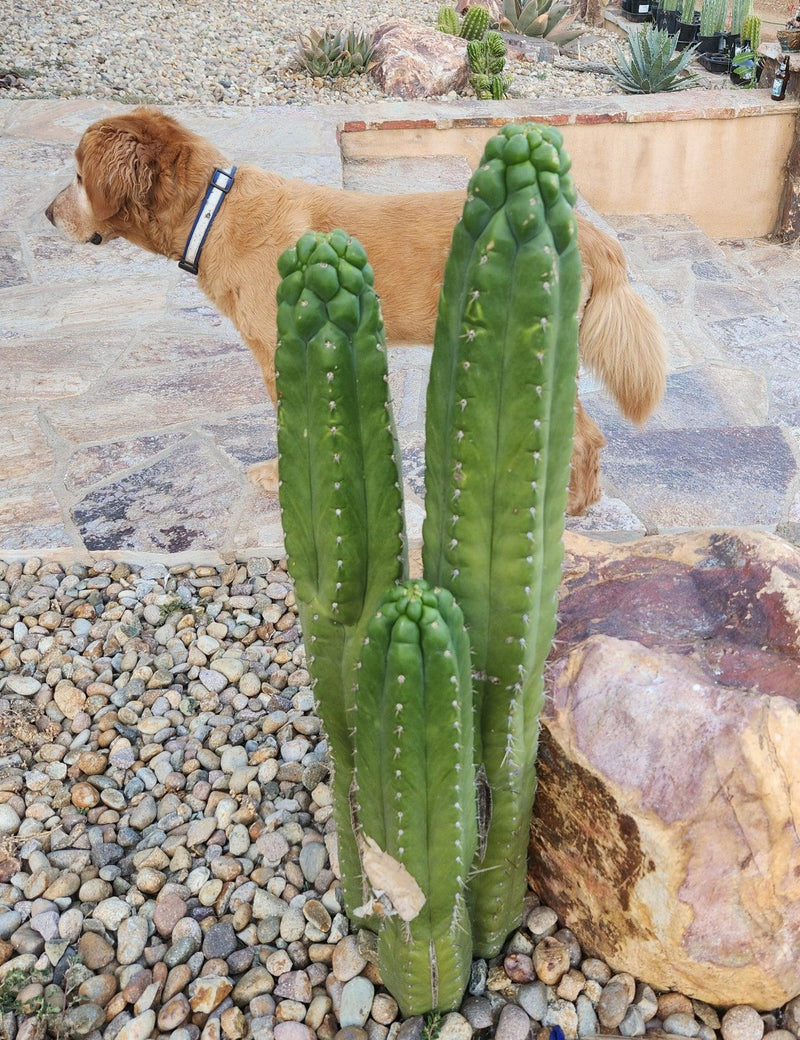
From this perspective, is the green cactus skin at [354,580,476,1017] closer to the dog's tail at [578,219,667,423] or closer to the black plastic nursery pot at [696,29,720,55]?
the dog's tail at [578,219,667,423]

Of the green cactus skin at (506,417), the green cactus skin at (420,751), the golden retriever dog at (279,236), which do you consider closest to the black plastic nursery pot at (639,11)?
the golden retriever dog at (279,236)

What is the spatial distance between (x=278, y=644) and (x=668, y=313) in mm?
3470

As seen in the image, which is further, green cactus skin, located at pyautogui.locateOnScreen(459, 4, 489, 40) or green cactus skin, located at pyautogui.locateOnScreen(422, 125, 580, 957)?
green cactus skin, located at pyautogui.locateOnScreen(459, 4, 489, 40)

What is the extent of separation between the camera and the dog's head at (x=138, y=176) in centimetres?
313

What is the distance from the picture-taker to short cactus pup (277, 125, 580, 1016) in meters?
1.25

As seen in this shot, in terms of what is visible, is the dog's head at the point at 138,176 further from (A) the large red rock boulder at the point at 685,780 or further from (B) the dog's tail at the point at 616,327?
(A) the large red rock boulder at the point at 685,780

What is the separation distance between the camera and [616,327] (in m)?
3.10

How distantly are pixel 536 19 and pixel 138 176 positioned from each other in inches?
355

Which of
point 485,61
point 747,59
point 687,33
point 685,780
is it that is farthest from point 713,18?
point 685,780

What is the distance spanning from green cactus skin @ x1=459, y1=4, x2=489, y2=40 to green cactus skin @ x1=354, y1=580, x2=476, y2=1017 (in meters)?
9.35

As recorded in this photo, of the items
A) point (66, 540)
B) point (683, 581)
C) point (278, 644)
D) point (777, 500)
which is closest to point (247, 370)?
point (66, 540)

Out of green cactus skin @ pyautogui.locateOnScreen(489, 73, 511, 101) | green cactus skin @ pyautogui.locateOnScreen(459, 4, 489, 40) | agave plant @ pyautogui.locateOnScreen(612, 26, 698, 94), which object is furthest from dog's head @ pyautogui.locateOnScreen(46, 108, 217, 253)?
green cactus skin @ pyautogui.locateOnScreen(459, 4, 489, 40)

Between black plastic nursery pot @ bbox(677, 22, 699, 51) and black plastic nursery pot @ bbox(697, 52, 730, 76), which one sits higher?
black plastic nursery pot @ bbox(677, 22, 699, 51)

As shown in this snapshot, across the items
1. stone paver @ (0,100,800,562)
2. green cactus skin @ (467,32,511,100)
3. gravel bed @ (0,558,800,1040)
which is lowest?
gravel bed @ (0,558,800,1040)
